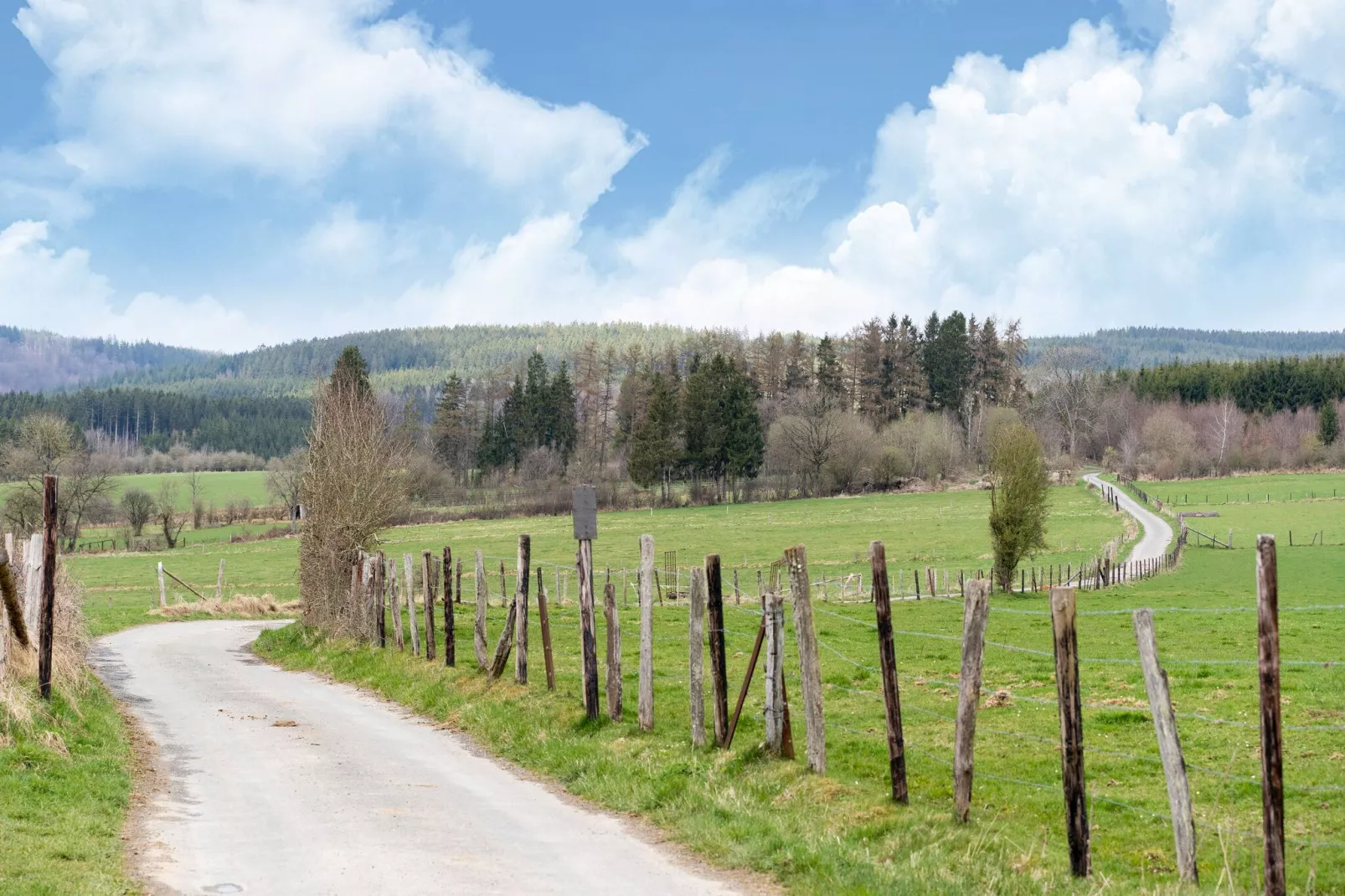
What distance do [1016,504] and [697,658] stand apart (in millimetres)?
38577

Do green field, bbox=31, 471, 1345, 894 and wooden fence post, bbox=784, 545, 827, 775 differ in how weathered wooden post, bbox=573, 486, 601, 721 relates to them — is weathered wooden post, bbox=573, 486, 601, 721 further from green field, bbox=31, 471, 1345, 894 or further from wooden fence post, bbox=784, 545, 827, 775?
wooden fence post, bbox=784, 545, 827, 775

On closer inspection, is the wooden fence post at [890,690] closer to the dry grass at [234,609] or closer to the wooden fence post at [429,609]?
the wooden fence post at [429,609]

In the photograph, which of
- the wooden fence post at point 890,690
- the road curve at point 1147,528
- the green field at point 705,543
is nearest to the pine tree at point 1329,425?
the road curve at point 1147,528

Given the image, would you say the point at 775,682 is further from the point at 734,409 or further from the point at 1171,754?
the point at 734,409

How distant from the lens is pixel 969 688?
34.7 ft

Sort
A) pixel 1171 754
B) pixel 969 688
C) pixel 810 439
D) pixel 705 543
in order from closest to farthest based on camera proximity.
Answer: pixel 1171 754
pixel 969 688
pixel 705 543
pixel 810 439

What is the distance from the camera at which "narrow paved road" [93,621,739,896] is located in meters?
9.55

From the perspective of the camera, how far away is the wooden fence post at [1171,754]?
8.88 meters

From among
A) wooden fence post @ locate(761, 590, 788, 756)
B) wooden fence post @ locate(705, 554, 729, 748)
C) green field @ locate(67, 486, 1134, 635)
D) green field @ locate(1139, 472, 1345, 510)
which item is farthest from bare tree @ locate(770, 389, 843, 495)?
wooden fence post @ locate(761, 590, 788, 756)

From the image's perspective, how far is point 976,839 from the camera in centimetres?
998

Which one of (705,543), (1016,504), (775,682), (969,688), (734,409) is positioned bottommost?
(705,543)

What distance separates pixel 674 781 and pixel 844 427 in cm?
10694

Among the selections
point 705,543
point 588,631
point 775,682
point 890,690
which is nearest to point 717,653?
point 775,682

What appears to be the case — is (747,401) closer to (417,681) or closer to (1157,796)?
(417,681)
